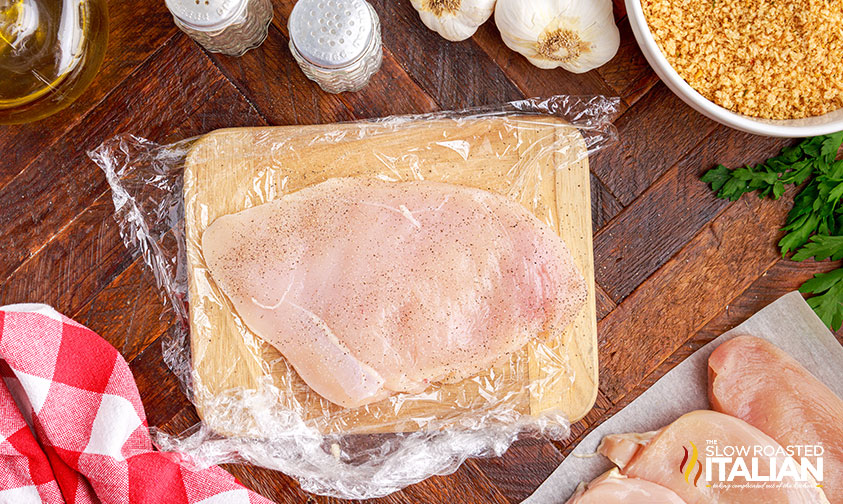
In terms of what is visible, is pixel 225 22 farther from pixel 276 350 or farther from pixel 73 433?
pixel 73 433

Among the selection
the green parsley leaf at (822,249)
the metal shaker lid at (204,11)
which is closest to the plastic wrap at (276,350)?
the metal shaker lid at (204,11)

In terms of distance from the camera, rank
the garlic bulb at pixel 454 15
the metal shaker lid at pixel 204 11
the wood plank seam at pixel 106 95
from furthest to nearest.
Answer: the wood plank seam at pixel 106 95
the garlic bulb at pixel 454 15
the metal shaker lid at pixel 204 11

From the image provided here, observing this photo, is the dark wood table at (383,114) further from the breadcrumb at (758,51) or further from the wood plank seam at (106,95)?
the breadcrumb at (758,51)

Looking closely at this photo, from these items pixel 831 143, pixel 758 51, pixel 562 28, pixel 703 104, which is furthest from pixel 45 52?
pixel 831 143

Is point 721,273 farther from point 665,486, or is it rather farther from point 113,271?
point 113,271

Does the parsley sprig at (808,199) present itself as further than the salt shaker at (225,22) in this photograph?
Yes

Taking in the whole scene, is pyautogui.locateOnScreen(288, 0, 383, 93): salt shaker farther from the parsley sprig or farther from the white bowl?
the parsley sprig
